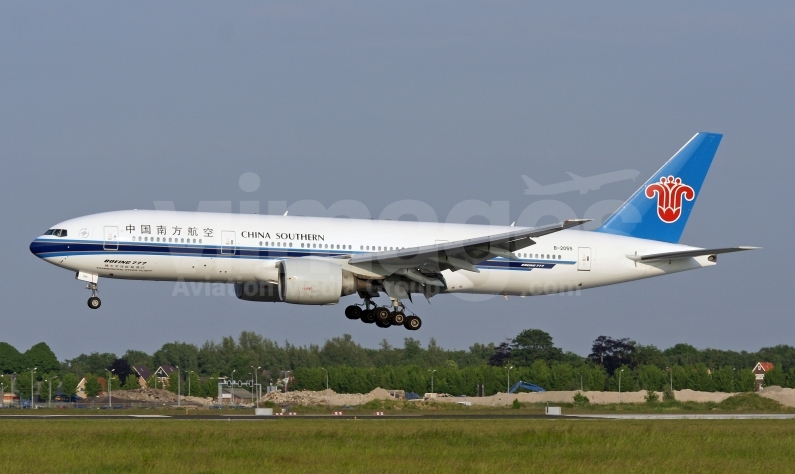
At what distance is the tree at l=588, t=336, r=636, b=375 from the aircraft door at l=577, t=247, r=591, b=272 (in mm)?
61635

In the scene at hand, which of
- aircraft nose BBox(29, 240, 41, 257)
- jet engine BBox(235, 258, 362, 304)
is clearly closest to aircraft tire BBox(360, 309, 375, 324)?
jet engine BBox(235, 258, 362, 304)

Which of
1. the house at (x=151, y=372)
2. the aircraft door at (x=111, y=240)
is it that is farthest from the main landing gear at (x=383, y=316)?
the house at (x=151, y=372)

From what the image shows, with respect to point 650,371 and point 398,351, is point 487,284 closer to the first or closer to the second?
point 650,371

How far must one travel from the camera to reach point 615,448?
28984 mm

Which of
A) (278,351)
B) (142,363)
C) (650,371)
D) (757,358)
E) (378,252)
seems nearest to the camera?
(378,252)

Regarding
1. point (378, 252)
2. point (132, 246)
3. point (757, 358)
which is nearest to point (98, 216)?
point (132, 246)

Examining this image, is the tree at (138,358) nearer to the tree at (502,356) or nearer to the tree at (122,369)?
the tree at (122,369)

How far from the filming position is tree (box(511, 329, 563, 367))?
10712 cm

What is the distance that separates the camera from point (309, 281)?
4072 centimetres

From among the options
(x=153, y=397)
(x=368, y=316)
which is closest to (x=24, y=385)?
(x=153, y=397)

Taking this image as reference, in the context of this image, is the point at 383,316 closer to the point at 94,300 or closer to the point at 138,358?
the point at 94,300

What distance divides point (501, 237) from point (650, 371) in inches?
1969

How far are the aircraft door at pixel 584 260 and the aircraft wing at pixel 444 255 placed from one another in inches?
163

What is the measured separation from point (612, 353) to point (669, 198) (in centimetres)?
6141
